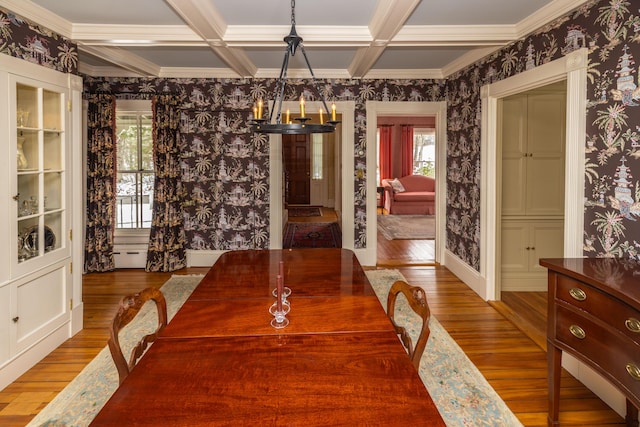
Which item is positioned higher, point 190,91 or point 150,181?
point 190,91

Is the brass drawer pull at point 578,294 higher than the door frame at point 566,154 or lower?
lower

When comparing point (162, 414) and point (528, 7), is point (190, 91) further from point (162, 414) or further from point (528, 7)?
point (162, 414)

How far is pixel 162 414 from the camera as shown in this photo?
1.16 meters

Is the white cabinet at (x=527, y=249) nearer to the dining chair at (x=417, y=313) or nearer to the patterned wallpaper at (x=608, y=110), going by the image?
the patterned wallpaper at (x=608, y=110)

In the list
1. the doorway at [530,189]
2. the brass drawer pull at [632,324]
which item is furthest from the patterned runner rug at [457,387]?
the doorway at [530,189]

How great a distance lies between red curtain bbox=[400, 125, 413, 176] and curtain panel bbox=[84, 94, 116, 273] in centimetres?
821

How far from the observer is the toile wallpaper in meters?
2.66

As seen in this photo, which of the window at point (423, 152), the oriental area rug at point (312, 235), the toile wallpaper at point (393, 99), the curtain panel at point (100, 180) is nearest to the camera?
the toile wallpaper at point (393, 99)

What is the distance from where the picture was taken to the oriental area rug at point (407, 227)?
802cm

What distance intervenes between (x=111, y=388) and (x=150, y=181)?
3.52 m

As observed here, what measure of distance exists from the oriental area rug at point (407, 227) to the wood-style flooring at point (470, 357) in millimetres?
2889

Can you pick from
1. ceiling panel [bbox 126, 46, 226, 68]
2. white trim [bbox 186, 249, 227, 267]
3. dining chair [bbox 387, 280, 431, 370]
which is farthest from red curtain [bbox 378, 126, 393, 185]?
dining chair [bbox 387, 280, 431, 370]

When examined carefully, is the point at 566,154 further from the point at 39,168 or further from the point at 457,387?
the point at 39,168

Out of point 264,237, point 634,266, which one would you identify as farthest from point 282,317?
point 264,237
